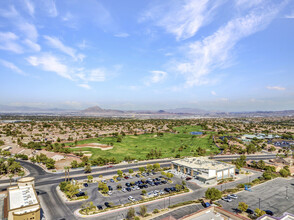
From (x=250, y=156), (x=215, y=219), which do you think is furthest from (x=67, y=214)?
(x=250, y=156)

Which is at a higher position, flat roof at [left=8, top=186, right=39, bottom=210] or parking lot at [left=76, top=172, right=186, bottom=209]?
flat roof at [left=8, top=186, right=39, bottom=210]

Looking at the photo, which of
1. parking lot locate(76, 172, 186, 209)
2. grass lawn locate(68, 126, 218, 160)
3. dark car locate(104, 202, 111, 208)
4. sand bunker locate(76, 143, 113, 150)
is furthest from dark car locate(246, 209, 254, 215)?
sand bunker locate(76, 143, 113, 150)

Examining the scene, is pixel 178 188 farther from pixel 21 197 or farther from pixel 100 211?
pixel 21 197

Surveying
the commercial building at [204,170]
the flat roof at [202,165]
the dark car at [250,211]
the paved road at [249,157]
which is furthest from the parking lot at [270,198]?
the paved road at [249,157]

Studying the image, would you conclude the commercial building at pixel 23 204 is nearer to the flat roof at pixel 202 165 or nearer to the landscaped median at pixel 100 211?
the landscaped median at pixel 100 211

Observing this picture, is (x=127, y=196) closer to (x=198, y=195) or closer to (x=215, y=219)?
(x=198, y=195)

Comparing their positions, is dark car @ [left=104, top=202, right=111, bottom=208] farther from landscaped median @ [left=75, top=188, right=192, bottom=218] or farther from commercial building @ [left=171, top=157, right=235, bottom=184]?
commercial building @ [left=171, top=157, right=235, bottom=184]

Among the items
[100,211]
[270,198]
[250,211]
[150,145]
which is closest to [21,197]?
[100,211]
